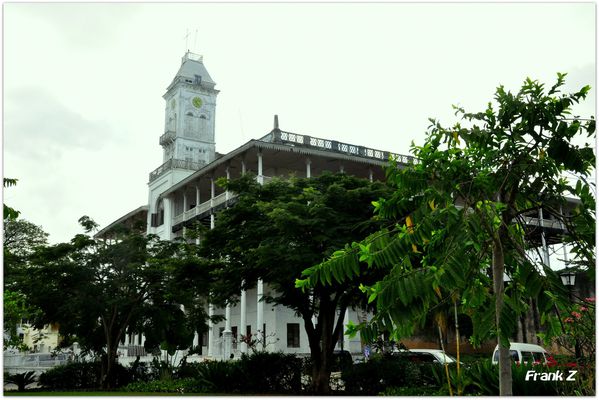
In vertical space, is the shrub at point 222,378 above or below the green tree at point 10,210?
below

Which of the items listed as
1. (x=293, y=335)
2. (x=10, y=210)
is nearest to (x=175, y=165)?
(x=293, y=335)

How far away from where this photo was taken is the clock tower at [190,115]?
43906 mm

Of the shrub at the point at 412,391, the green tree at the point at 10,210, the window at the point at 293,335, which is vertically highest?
the green tree at the point at 10,210

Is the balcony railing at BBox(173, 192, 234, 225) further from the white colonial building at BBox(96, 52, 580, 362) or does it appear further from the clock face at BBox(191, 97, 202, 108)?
the clock face at BBox(191, 97, 202, 108)

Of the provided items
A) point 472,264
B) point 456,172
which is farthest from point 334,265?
point 456,172

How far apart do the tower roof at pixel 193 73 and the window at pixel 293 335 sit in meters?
21.2

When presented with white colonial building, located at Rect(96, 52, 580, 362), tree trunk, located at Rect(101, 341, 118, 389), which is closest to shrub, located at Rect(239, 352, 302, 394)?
white colonial building, located at Rect(96, 52, 580, 362)

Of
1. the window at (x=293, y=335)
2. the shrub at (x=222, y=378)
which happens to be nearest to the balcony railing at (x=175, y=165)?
the window at (x=293, y=335)

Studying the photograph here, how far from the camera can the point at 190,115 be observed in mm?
44688

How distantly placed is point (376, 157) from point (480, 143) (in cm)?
2683

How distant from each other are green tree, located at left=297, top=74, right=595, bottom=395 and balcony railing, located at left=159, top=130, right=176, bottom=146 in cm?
3974

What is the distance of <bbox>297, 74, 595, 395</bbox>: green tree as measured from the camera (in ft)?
16.0

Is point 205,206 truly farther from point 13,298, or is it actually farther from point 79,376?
point 13,298

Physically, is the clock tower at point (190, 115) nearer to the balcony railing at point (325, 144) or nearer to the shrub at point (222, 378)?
the balcony railing at point (325, 144)
